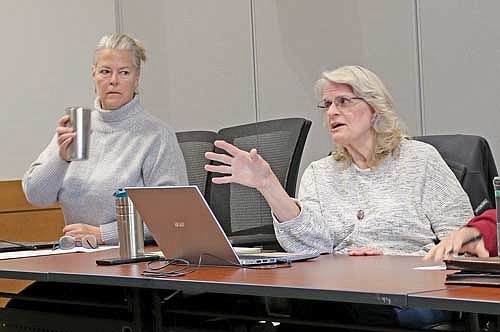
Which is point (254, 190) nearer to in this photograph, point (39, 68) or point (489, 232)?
point (489, 232)

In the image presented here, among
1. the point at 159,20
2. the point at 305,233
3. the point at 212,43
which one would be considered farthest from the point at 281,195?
the point at 159,20

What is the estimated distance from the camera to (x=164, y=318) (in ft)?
8.05

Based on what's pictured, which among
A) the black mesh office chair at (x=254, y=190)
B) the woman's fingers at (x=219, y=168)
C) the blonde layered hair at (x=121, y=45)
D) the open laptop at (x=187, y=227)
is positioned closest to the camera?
the open laptop at (x=187, y=227)

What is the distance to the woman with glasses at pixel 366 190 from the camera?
2.66 meters

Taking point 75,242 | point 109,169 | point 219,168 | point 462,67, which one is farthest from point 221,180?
point 462,67

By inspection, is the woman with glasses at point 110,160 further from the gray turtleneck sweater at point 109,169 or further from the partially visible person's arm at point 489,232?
the partially visible person's arm at point 489,232

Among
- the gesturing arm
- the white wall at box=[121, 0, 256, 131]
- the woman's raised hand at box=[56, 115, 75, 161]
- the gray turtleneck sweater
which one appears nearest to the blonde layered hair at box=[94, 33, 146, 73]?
the gray turtleneck sweater

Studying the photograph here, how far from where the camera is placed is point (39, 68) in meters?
5.43

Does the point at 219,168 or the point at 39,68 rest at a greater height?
the point at 39,68

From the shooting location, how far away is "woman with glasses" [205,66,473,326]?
2.66 meters

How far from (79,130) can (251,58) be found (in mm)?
2223

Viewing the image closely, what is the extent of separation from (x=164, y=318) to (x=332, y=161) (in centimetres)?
84

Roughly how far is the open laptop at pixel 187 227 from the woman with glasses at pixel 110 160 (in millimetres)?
821

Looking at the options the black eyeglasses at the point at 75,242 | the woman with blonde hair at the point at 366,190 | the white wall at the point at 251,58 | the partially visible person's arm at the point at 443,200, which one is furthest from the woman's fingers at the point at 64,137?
the white wall at the point at 251,58
